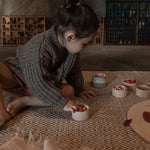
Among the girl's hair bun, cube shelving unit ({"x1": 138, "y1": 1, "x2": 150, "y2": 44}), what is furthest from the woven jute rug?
cube shelving unit ({"x1": 138, "y1": 1, "x2": 150, "y2": 44})

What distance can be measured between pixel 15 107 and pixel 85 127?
0.40 m

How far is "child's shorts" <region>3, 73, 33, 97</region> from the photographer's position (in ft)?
3.97

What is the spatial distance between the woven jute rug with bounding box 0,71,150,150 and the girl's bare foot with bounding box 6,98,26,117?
0.10 feet

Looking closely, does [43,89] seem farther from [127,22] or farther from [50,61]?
[127,22]

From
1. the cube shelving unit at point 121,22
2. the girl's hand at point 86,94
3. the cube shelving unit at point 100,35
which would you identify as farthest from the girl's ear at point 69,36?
the cube shelving unit at point 121,22

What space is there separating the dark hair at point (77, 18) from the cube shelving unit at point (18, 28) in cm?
336

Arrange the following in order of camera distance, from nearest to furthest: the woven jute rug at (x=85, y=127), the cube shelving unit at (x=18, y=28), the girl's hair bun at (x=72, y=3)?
the woven jute rug at (x=85, y=127) → the girl's hair bun at (x=72, y=3) → the cube shelving unit at (x=18, y=28)

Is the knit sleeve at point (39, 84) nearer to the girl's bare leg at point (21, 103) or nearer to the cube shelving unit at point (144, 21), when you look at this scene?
the girl's bare leg at point (21, 103)

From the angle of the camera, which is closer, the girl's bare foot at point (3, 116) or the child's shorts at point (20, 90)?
the girl's bare foot at point (3, 116)

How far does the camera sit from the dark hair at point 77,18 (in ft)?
3.20

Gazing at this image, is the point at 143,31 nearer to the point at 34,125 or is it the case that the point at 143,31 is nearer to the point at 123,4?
the point at 123,4

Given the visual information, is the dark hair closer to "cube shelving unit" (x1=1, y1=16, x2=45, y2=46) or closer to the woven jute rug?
the woven jute rug

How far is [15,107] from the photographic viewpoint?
1.12 m

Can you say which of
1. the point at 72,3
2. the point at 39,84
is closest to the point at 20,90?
the point at 39,84
